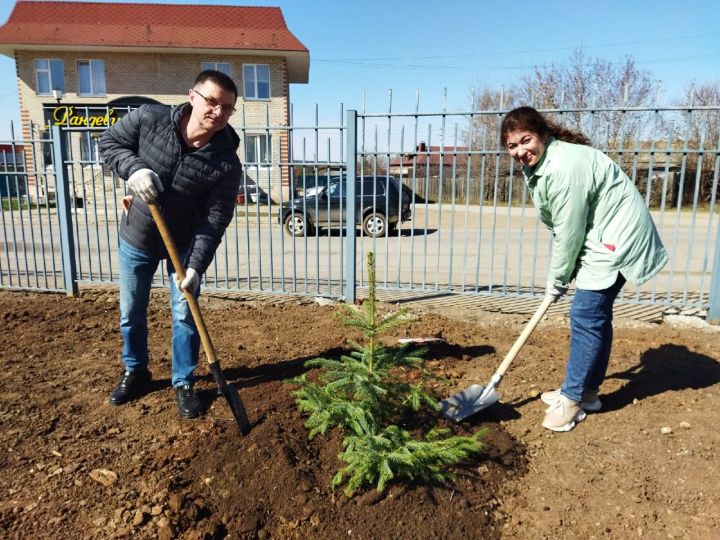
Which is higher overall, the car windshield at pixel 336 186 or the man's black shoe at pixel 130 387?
the car windshield at pixel 336 186

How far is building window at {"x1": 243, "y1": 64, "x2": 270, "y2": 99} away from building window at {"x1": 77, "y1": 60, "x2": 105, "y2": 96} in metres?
6.33

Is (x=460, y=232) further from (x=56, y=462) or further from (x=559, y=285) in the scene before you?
(x=56, y=462)

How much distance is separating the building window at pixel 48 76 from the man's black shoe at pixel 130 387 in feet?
82.6

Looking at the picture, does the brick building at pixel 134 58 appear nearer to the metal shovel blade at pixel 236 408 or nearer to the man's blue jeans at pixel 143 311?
the man's blue jeans at pixel 143 311

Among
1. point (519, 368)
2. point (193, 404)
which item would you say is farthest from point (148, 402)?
point (519, 368)

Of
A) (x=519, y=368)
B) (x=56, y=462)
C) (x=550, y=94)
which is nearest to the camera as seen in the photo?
(x=56, y=462)

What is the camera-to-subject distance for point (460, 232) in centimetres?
1495

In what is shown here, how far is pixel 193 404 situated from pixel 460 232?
1254cm

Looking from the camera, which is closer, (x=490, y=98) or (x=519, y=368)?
(x=519, y=368)

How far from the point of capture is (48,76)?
2409 centimetres

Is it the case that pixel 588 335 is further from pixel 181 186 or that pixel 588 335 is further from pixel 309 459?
pixel 181 186

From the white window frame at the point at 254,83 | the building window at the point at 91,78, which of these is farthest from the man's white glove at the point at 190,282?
the building window at the point at 91,78

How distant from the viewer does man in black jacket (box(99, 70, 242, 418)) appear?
272 cm

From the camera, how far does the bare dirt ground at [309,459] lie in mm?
2248
